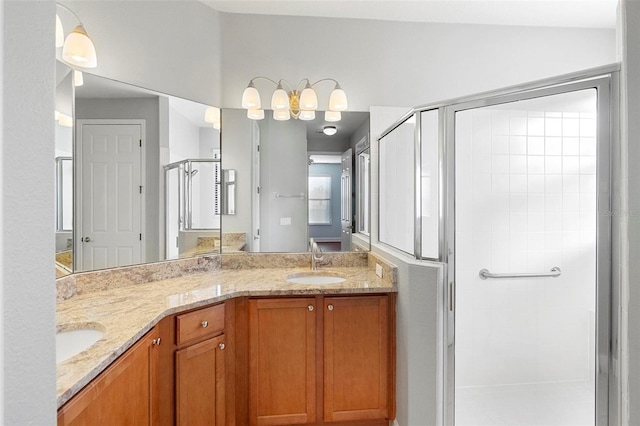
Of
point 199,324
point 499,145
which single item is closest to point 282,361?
point 199,324

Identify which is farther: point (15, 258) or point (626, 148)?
point (626, 148)

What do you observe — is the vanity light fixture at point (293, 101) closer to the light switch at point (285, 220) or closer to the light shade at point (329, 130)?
the light shade at point (329, 130)

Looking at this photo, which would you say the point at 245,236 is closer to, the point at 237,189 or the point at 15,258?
the point at 237,189

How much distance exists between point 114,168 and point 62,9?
78 centimetres

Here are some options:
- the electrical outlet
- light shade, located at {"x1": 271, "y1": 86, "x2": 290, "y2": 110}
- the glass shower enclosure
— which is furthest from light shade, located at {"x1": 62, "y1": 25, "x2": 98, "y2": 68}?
the electrical outlet

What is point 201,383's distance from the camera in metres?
1.69

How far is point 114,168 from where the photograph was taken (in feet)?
6.32

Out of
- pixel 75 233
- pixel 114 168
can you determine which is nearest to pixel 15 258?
pixel 75 233

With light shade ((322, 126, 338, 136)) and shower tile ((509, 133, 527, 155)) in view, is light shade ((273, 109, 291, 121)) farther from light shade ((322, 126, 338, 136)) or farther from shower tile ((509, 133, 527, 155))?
shower tile ((509, 133, 527, 155))

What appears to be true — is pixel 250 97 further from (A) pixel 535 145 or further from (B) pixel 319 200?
(A) pixel 535 145

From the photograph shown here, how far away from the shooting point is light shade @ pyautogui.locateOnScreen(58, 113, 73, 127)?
1684 millimetres

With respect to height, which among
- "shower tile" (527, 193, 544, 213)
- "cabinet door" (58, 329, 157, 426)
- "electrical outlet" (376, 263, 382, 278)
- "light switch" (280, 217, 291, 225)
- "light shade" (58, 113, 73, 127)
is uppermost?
"light shade" (58, 113, 73, 127)

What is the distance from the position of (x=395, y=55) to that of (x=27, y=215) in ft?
7.98

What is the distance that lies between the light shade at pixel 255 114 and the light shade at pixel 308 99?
0.29 m
